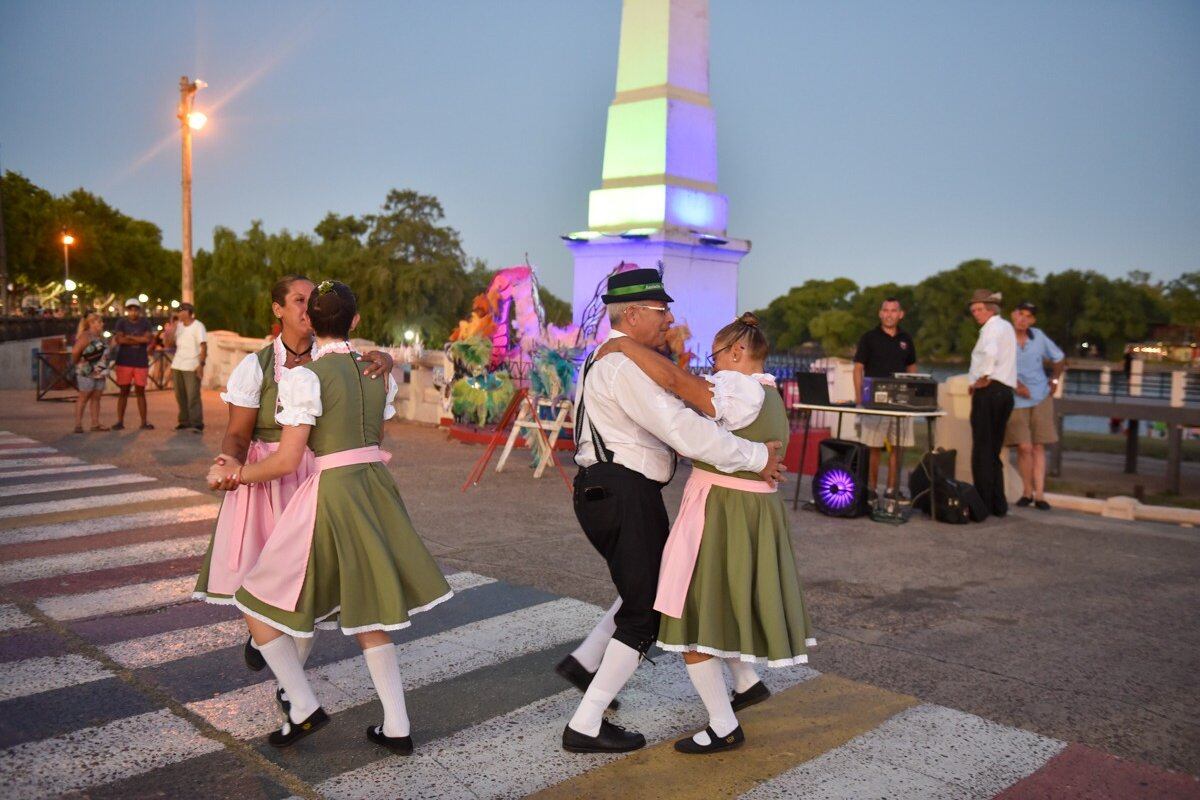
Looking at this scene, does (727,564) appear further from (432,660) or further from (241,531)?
(241,531)

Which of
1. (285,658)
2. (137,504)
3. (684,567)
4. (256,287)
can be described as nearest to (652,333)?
(684,567)

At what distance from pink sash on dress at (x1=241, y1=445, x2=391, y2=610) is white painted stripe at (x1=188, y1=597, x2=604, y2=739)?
827 mm

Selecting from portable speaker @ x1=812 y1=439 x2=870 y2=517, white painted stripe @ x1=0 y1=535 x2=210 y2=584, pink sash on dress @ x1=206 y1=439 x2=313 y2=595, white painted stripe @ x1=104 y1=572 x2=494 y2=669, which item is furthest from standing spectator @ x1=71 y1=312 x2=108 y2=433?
pink sash on dress @ x1=206 y1=439 x2=313 y2=595

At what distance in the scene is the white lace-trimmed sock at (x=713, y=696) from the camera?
12.3ft

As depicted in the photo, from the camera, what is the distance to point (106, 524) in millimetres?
8203

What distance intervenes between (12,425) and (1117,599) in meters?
15.9

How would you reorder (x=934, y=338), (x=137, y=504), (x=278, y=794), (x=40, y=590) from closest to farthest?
1. (x=278, y=794)
2. (x=40, y=590)
3. (x=137, y=504)
4. (x=934, y=338)

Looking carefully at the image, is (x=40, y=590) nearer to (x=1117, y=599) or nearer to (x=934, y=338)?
(x=1117, y=599)

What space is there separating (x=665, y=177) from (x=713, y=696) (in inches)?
466

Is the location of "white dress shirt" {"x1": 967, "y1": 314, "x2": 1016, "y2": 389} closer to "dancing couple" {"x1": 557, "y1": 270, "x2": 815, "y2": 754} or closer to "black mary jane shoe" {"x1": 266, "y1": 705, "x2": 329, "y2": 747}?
"dancing couple" {"x1": 557, "y1": 270, "x2": 815, "y2": 754}

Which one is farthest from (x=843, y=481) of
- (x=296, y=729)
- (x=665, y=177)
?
(x=665, y=177)

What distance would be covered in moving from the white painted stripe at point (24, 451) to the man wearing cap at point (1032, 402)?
38.2ft

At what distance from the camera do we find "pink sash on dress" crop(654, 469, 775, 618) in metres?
3.70

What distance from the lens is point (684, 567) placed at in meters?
3.72
